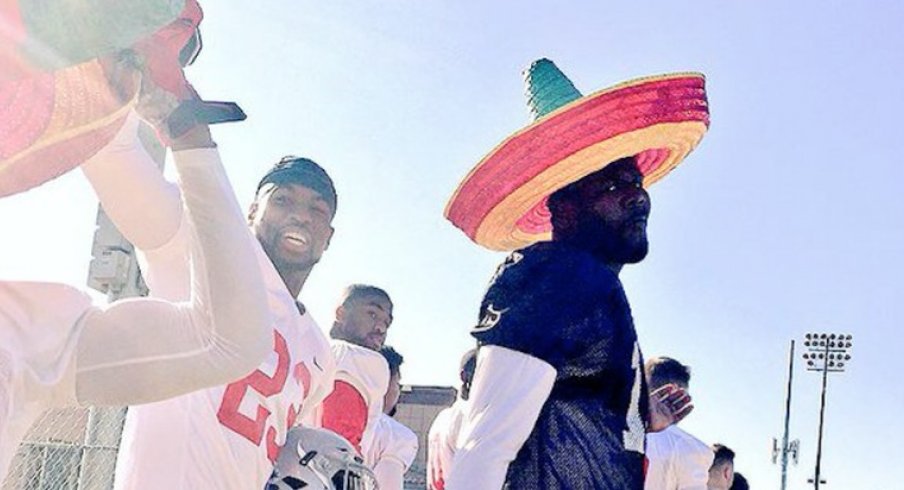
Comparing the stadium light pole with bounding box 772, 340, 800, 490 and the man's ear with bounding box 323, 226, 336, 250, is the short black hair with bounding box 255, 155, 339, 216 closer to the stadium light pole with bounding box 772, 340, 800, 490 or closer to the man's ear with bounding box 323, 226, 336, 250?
the man's ear with bounding box 323, 226, 336, 250

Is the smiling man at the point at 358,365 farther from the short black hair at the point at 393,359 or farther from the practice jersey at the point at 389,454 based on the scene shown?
the short black hair at the point at 393,359

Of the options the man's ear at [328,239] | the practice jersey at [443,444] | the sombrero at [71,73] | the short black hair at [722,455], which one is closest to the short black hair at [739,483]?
the short black hair at [722,455]

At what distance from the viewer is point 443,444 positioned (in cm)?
614

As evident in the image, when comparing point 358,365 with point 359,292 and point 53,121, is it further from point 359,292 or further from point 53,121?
point 53,121

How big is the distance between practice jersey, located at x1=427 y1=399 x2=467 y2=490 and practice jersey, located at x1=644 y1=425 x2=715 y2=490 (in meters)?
1.17

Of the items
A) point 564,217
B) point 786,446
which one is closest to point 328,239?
point 564,217

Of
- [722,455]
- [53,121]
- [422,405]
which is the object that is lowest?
[53,121]

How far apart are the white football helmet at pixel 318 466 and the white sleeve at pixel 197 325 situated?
3.18ft

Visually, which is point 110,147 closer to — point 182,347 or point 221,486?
point 182,347

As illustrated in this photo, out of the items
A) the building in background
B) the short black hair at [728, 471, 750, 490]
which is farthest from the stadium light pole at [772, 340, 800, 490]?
the short black hair at [728, 471, 750, 490]

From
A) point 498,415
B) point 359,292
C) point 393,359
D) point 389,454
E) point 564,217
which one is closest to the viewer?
point 498,415

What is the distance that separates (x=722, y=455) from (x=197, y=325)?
7.08 m

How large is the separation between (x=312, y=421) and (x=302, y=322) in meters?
0.74

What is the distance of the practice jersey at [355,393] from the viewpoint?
205 inches
